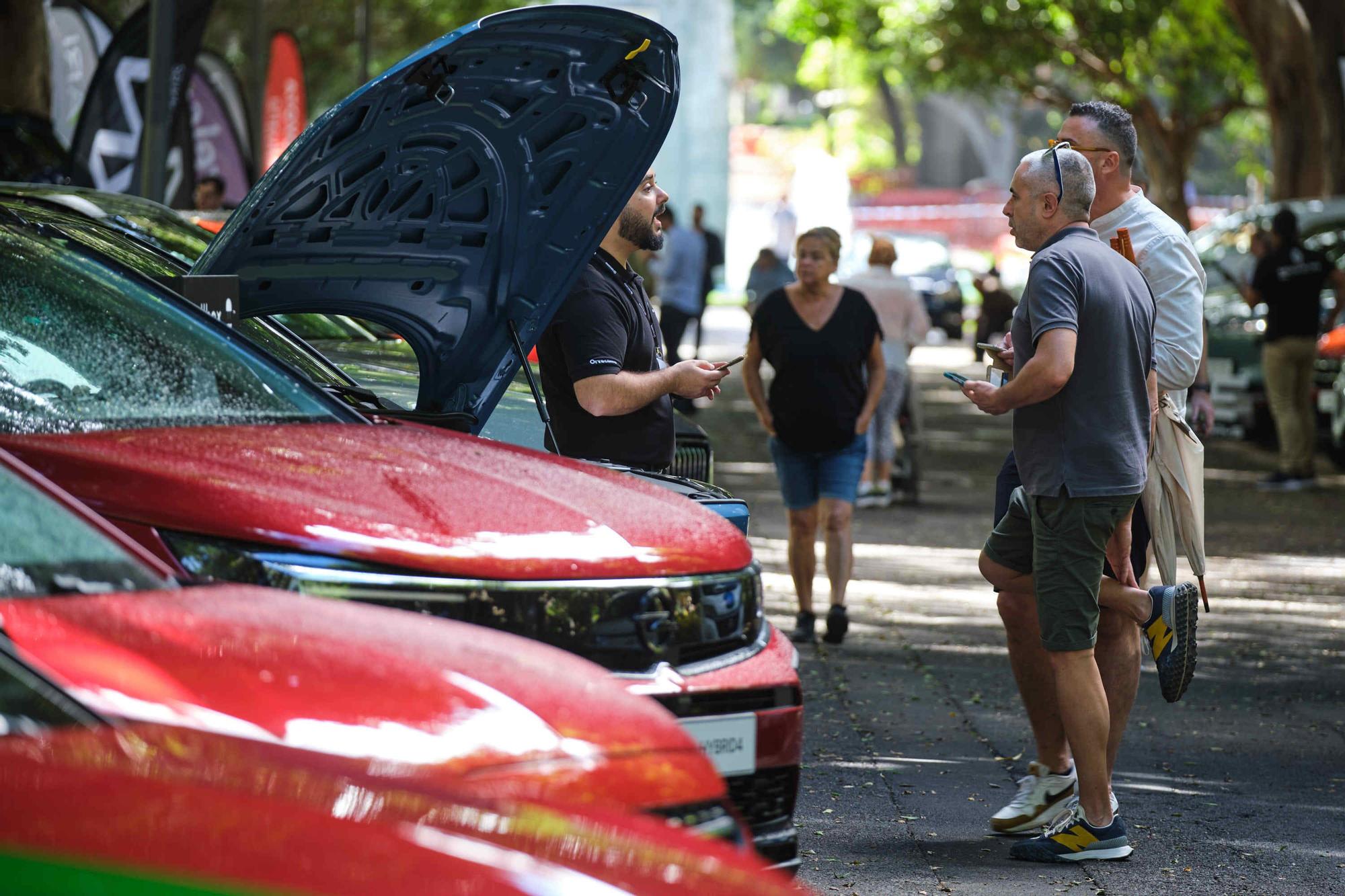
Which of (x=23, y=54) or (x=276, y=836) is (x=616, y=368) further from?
(x=23, y=54)

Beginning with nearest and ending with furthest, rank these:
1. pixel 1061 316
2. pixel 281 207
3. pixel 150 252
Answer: pixel 1061 316 → pixel 281 207 → pixel 150 252

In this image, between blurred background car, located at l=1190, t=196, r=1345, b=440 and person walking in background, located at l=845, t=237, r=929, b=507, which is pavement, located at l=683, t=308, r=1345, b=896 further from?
blurred background car, located at l=1190, t=196, r=1345, b=440

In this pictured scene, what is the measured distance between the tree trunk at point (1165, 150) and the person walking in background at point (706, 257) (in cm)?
983

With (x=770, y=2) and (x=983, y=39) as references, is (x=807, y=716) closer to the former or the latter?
(x=983, y=39)

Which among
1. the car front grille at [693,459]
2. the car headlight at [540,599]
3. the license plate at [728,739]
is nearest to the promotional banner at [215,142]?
the car front grille at [693,459]

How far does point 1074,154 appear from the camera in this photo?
18.0 feet

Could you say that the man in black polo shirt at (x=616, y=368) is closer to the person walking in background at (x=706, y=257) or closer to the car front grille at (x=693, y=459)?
the car front grille at (x=693, y=459)

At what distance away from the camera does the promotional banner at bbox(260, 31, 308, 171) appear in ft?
65.7

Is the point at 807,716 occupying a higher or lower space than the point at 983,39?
lower

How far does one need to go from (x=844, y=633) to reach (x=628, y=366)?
3.28 metres

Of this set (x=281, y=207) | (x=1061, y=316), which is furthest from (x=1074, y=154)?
(x=281, y=207)

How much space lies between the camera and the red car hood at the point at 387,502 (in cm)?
394

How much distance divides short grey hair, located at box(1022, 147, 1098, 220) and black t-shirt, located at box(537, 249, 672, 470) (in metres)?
1.25

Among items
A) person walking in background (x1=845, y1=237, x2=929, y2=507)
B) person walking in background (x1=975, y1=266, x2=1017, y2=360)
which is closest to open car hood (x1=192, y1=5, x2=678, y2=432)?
person walking in background (x1=845, y1=237, x2=929, y2=507)
